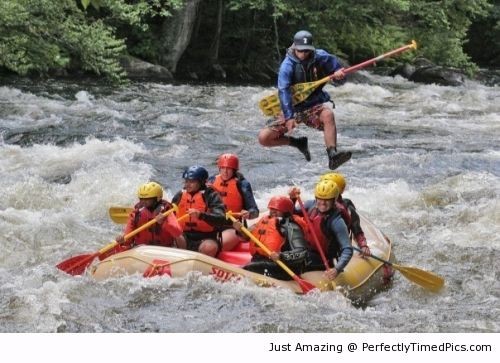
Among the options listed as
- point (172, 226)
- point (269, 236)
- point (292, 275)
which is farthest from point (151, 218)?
point (292, 275)

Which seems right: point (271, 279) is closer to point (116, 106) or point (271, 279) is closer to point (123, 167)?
point (123, 167)

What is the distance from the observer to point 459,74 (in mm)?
21078

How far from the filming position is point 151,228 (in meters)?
7.33

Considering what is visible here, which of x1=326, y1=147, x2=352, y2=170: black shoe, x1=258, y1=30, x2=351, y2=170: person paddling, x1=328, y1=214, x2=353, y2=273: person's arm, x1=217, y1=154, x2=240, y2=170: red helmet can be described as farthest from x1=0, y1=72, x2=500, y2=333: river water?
x1=258, y1=30, x2=351, y2=170: person paddling

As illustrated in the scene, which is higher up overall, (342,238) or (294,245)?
(342,238)

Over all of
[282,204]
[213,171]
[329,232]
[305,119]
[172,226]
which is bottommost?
[213,171]

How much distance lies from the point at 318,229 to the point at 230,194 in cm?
117

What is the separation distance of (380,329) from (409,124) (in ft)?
31.3

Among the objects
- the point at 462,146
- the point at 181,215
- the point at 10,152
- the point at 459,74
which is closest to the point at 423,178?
the point at 462,146

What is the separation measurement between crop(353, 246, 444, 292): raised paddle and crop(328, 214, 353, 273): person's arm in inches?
18.5

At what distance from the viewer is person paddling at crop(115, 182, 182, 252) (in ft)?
23.7
